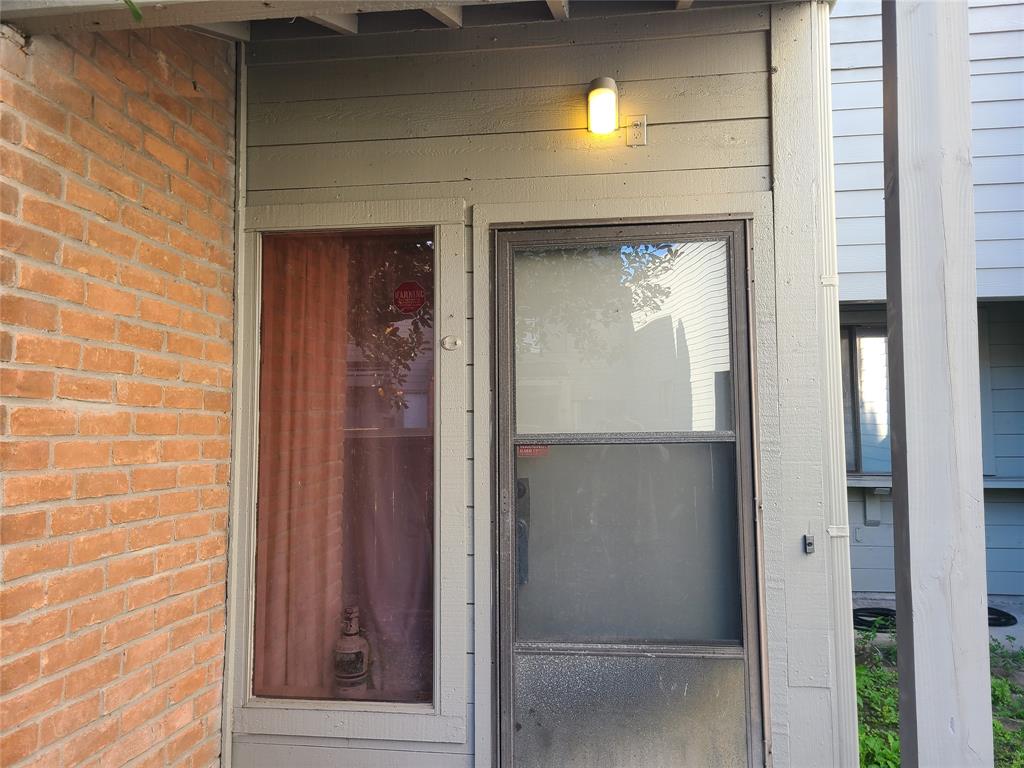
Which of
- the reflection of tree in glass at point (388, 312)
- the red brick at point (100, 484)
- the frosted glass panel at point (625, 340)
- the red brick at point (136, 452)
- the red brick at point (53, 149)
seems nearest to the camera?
the red brick at point (53, 149)

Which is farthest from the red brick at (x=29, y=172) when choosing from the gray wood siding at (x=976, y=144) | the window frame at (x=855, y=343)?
the window frame at (x=855, y=343)

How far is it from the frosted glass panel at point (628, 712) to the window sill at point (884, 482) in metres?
2.70

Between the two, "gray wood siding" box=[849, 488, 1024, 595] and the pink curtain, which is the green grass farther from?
the pink curtain

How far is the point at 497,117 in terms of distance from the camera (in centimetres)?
208

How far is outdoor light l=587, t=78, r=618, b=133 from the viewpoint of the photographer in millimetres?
1941

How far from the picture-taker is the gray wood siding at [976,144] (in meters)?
3.68

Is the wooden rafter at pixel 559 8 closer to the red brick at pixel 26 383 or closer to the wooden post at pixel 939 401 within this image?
the wooden post at pixel 939 401

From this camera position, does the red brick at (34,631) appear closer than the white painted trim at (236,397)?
Yes

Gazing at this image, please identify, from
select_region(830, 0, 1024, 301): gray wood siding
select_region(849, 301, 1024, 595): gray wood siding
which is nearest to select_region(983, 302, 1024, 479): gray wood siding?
select_region(849, 301, 1024, 595): gray wood siding

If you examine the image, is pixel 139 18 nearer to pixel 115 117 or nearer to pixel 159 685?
pixel 115 117

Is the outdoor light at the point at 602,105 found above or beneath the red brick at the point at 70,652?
above

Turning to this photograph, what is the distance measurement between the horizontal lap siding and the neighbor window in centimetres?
268

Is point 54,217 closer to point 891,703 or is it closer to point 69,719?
point 69,719

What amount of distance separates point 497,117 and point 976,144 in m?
3.50
